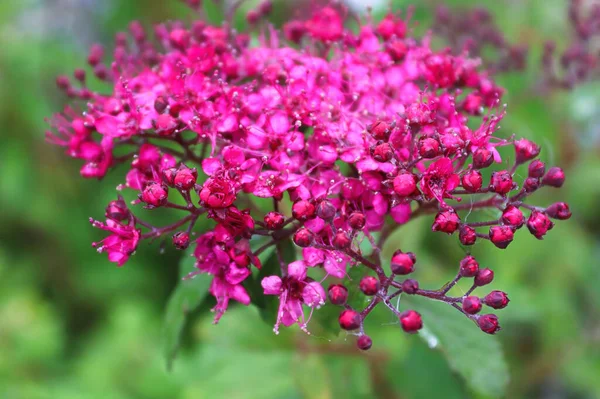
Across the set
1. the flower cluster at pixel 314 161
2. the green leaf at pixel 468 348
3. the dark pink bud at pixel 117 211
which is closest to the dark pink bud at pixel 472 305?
the flower cluster at pixel 314 161

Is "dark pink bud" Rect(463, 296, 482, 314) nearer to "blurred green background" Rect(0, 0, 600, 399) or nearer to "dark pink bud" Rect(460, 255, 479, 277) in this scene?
"dark pink bud" Rect(460, 255, 479, 277)

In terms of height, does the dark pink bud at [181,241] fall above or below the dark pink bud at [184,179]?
below

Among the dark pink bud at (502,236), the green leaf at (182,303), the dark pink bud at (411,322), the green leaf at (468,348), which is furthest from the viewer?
the green leaf at (468,348)

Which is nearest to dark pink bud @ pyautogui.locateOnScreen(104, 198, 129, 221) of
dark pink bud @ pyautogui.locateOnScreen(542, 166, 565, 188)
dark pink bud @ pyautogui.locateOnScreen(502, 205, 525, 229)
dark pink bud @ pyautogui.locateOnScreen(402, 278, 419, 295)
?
dark pink bud @ pyautogui.locateOnScreen(402, 278, 419, 295)

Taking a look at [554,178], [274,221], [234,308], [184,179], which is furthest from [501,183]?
[234,308]

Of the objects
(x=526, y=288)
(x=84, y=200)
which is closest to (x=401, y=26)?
(x=526, y=288)

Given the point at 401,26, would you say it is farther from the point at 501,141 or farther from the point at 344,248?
the point at 344,248

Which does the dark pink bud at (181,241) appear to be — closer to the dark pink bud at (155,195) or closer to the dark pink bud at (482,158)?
the dark pink bud at (155,195)
